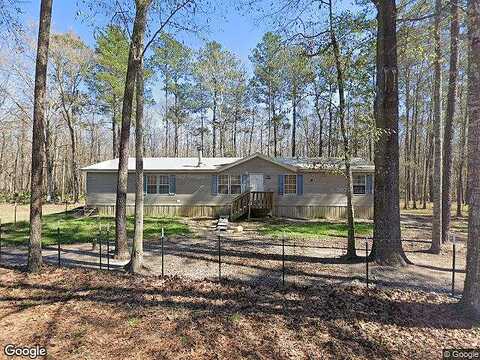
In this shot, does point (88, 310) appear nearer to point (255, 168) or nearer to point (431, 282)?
point (431, 282)

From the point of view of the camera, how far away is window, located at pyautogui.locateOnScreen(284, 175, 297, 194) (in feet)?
58.2

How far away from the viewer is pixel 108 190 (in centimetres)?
1797

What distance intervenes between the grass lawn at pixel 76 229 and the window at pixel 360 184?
394 inches

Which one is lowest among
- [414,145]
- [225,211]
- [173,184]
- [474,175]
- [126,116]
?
[225,211]

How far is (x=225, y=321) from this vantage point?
15.1 ft

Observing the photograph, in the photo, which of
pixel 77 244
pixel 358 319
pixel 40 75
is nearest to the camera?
pixel 358 319

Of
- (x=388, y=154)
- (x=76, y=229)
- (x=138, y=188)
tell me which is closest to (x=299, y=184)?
(x=388, y=154)

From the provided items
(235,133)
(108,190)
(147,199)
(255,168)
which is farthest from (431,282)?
(235,133)

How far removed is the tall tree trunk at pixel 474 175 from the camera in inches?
182

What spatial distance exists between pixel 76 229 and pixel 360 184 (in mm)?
14955

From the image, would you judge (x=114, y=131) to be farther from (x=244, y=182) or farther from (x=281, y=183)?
(x=281, y=183)

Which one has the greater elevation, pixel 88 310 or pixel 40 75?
pixel 40 75

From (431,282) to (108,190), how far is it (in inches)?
659

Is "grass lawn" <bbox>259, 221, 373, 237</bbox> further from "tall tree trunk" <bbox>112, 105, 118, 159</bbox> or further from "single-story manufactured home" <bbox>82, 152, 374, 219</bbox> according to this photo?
"tall tree trunk" <bbox>112, 105, 118, 159</bbox>
